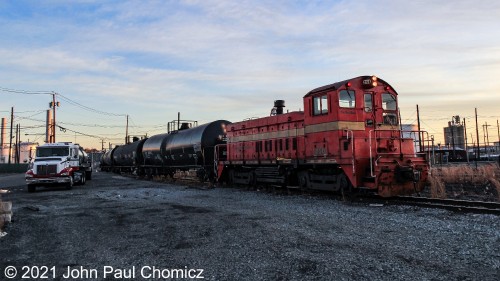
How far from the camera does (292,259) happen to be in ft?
19.6

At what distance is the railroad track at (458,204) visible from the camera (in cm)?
1000

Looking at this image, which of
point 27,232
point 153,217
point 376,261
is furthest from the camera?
point 153,217

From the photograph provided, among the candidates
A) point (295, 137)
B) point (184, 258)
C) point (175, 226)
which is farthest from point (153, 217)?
point (295, 137)

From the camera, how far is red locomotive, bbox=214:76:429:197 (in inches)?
495

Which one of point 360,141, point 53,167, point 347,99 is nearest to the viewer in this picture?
point 360,141

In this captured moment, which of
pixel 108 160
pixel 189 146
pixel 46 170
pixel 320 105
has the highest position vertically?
pixel 320 105

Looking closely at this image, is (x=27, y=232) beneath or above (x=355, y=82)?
beneath

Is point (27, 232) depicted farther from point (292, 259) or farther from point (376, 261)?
point (376, 261)

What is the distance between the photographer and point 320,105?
14.4 meters

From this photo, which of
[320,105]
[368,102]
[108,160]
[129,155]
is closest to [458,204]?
[368,102]

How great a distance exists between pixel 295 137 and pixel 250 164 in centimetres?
384

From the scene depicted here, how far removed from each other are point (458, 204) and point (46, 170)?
2064cm

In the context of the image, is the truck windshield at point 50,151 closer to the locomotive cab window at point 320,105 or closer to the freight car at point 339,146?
the freight car at point 339,146

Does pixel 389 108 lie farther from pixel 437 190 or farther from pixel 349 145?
pixel 437 190
